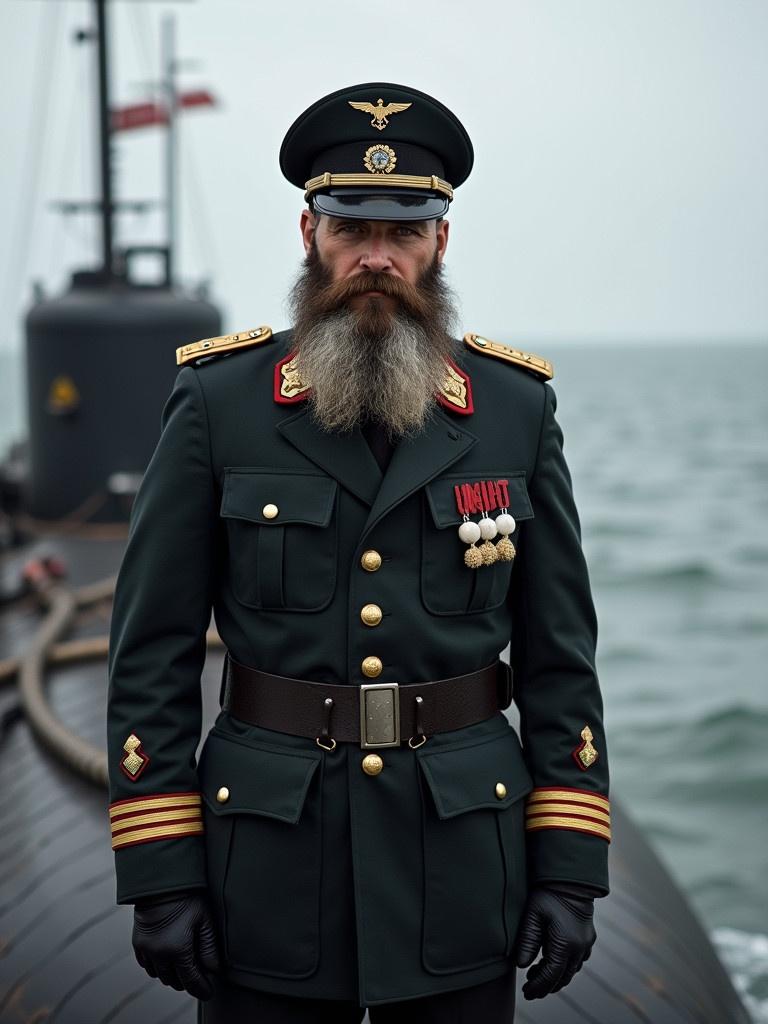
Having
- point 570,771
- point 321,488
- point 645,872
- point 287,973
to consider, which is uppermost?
point 321,488

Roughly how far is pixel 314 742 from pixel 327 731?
0.04 metres

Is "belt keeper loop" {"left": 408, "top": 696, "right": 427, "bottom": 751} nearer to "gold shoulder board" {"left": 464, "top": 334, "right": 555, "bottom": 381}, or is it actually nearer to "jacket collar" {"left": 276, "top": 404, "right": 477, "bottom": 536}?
"jacket collar" {"left": 276, "top": 404, "right": 477, "bottom": 536}

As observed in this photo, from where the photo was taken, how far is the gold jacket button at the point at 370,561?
219 cm

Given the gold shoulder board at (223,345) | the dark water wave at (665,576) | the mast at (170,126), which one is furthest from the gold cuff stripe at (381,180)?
the dark water wave at (665,576)

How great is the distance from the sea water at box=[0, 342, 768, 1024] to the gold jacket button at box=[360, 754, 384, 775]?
67 centimetres

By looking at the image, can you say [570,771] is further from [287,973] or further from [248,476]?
[248,476]

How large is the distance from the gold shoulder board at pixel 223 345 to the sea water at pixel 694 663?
49 centimetres

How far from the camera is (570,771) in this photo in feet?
7.52

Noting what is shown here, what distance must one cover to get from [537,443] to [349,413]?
1.27 feet

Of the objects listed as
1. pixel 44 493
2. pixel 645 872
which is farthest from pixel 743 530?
pixel 645 872

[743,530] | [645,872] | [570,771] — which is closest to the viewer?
[570,771]

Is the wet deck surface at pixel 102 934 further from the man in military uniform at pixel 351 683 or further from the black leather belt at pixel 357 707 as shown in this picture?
the black leather belt at pixel 357 707

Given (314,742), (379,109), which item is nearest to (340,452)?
(314,742)

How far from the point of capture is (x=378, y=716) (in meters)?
2.17
